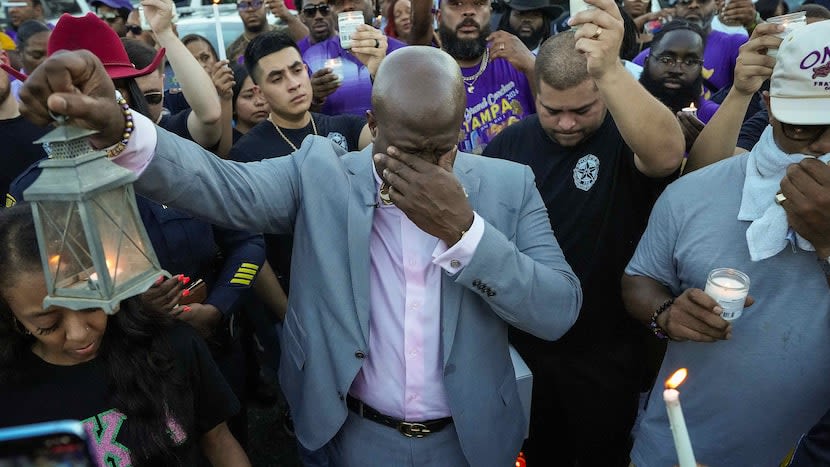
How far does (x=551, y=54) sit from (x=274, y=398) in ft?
9.42

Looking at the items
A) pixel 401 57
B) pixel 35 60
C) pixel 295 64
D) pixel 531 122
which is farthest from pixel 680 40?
pixel 35 60

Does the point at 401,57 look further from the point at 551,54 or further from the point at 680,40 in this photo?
the point at 680,40

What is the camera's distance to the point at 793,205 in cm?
179

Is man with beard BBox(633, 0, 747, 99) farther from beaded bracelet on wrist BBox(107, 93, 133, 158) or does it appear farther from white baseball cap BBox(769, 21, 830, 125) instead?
beaded bracelet on wrist BBox(107, 93, 133, 158)

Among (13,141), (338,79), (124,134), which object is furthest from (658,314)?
(13,141)

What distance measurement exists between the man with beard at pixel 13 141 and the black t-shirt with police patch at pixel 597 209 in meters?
2.48

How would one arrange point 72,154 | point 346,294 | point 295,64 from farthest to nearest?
point 295,64, point 346,294, point 72,154

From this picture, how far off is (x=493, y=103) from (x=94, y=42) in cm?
221

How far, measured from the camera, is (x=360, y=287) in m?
1.93

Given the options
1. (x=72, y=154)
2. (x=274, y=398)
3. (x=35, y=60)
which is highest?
(x=72, y=154)

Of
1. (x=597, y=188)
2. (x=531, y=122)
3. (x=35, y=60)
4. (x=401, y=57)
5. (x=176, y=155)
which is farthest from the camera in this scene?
(x=35, y=60)

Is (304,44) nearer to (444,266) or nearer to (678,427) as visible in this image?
(444,266)

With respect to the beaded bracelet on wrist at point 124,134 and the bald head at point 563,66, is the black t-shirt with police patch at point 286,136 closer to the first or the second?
the bald head at point 563,66

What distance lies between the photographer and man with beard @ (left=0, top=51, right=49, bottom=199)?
3196 millimetres
